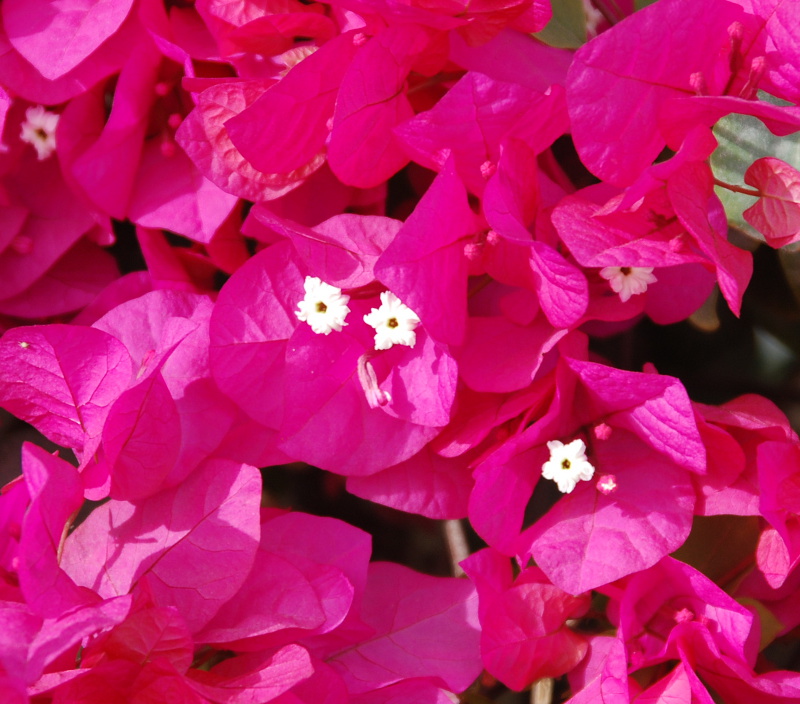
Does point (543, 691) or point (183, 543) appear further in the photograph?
point (543, 691)

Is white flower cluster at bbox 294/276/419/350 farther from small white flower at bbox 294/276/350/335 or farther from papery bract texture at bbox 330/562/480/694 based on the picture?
papery bract texture at bbox 330/562/480/694

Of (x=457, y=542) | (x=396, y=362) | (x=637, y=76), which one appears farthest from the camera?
(x=457, y=542)

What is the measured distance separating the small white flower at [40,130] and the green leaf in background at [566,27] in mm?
377

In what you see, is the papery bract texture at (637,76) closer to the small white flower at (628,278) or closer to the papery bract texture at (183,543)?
the small white flower at (628,278)

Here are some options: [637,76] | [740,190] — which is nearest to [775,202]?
[740,190]

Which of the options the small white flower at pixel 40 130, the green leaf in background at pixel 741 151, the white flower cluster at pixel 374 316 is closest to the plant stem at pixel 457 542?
the white flower cluster at pixel 374 316

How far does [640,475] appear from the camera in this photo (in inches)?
24.1

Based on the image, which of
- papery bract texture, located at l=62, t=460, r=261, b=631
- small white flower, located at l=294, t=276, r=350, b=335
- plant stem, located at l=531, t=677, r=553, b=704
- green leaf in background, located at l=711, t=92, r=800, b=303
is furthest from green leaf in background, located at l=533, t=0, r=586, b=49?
plant stem, located at l=531, t=677, r=553, b=704

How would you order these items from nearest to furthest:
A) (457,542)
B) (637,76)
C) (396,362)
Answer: (637,76) → (396,362) → (457,542)

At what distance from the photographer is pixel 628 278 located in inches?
22.5

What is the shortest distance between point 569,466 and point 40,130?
0.48 m

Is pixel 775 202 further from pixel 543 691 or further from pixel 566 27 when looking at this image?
pixel 543 691

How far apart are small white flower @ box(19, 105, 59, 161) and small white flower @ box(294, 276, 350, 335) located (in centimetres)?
25

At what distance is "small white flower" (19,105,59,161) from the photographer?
0.69 metres
